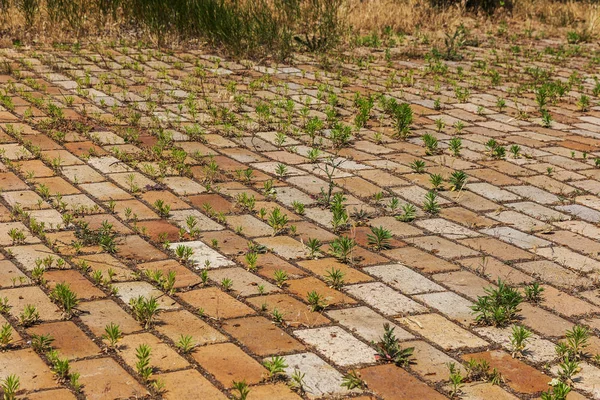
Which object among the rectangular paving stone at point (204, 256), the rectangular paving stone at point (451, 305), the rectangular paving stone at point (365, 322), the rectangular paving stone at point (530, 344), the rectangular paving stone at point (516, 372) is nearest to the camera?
the rectangular paving stone at point (516, 372)

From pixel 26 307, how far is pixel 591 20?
1001 cm

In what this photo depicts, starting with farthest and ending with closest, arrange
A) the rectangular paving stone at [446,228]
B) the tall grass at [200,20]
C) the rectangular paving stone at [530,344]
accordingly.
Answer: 1. the tall grass at [200,20]
2. the rectangular paving stone at [446,228]
3. the rectangular paving stone at [530,344]

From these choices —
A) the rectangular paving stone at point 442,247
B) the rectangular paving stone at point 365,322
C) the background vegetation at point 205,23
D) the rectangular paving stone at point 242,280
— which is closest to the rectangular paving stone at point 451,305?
the rectangular paving stone at point 365,322

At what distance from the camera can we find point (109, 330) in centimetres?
359

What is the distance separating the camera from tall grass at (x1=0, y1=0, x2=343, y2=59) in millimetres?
9391

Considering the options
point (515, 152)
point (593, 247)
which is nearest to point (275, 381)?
point (593, 247)

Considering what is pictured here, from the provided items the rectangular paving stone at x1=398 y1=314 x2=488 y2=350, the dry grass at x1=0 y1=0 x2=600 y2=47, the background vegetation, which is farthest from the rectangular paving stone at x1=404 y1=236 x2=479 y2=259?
the dry grass at x1=0 y1=0 x2=600 y2=47

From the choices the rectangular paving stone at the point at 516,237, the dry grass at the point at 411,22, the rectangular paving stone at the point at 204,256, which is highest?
the dry grass at the point at 411,22

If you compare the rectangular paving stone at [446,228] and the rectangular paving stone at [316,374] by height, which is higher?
the rectangular paving stone at [446,228]

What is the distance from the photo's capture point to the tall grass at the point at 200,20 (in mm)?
9391

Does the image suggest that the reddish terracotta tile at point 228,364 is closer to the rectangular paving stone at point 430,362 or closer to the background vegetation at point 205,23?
the rectangular paving stone at point 430,362

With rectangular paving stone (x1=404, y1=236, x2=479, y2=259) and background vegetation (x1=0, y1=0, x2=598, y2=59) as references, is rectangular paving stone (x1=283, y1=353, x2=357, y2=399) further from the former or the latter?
background vegetation (x1=0, y1=0, x2=598, y2=59)

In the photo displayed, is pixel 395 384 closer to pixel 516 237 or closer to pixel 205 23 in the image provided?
pixel 516 237

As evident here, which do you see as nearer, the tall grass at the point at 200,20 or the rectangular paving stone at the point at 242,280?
the rectangular paving stone at the point at 242,280
